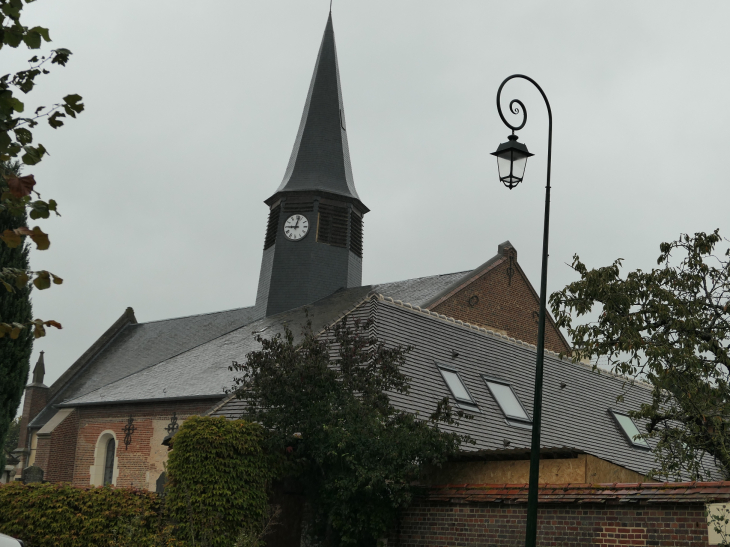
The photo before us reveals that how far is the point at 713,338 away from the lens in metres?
13.2

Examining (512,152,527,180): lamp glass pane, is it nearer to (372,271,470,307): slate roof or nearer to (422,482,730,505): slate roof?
(422,482,730,505): slate roof

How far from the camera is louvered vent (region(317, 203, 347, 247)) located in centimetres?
3184

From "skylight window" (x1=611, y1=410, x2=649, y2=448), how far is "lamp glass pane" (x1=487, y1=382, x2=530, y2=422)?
3.34 m

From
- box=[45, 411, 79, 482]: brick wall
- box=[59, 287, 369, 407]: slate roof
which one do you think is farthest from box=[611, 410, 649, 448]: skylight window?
box=[45, 411, 79, 482]: brick wall

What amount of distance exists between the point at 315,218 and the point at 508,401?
1582 centimetres

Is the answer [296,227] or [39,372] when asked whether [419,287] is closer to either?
[296,227]

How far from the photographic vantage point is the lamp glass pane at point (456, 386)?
655 inches

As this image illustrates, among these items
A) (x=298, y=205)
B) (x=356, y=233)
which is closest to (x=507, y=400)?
(x=356, y=233)

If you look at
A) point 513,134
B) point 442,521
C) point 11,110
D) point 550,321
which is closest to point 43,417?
point 550,321

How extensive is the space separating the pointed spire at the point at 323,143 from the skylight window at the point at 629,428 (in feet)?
51.5

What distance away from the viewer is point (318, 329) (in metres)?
23.5

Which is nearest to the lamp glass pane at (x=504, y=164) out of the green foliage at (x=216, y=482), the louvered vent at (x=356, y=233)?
the green foliage at (x=216, y=482)

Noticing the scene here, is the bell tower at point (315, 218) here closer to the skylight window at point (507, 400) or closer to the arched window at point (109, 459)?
the arched window at point (109, 459)

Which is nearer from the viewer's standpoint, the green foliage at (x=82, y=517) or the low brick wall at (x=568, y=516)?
the low brick wall at (x=568, y=516)
